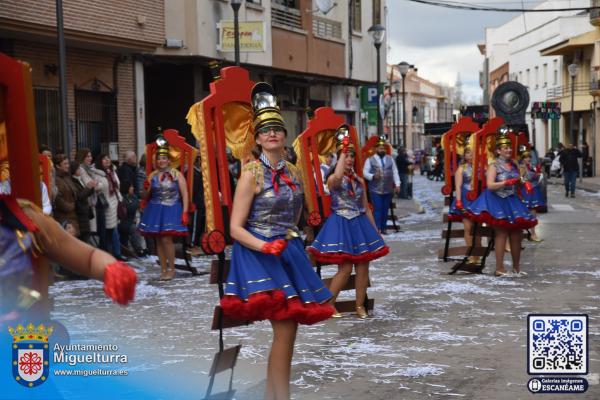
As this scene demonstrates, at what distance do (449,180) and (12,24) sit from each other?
7.53 m

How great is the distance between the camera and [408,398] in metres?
6.68

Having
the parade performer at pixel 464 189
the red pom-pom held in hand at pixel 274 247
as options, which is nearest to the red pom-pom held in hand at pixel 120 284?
the red pom-pom held in hand at pixel 274 247

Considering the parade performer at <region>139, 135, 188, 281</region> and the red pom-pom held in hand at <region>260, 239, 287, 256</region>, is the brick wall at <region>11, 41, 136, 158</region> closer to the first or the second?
the parade performer at <region>139, 135, 188, 281</region>

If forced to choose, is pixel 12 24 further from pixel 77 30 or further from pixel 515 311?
pixel 515 311

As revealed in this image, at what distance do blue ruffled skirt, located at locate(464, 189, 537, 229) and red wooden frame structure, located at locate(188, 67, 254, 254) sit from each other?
20.8 feet

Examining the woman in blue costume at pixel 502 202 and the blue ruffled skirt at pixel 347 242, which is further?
the woman in blue costume at pixel 502 202

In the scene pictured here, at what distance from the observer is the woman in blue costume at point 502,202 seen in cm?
1264

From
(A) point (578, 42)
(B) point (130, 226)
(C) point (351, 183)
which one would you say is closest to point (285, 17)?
(B) point (130, 226)

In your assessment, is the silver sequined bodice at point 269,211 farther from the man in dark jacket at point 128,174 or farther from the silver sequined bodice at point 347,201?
the man in dark jacket at point 128,174

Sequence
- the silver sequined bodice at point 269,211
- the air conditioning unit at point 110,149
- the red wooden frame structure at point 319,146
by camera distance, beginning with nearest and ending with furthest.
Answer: the silver sequined bodice at point 269,211 < the red wooden frame structure at point 319,146 < the air conditioning unit at point 110,149

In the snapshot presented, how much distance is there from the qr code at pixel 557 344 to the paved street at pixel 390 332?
235mm

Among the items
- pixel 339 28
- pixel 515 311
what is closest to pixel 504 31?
pixel 339 28

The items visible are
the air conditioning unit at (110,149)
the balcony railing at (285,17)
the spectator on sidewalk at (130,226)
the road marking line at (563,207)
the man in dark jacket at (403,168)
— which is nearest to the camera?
the spectator on sidewalk at (130,226)

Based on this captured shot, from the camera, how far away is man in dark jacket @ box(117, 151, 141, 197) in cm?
1652
